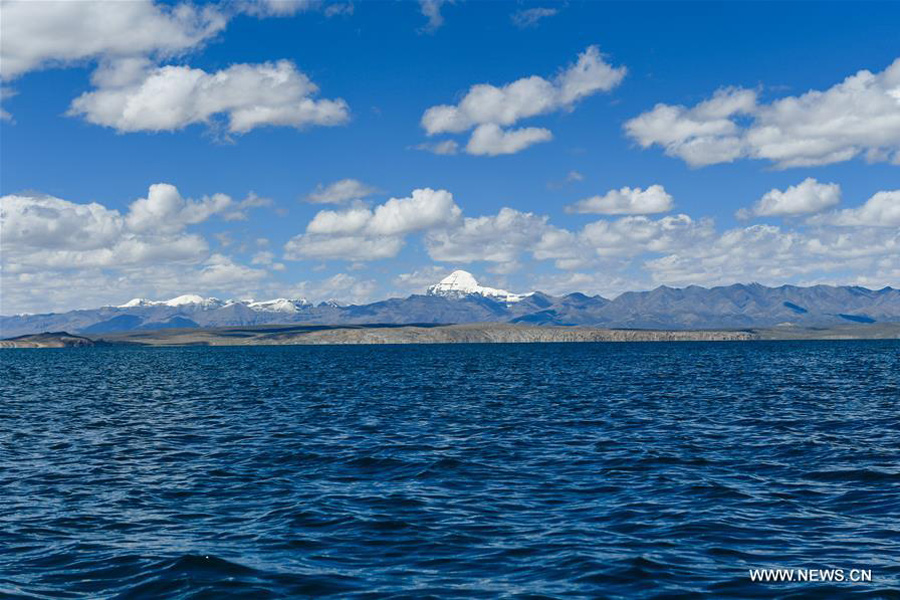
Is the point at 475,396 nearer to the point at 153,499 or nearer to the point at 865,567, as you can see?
the point at 153,499

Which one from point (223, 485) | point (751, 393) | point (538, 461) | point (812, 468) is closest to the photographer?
point (223, 485)

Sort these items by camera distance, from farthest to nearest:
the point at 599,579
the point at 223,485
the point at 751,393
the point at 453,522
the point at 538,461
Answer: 1. the point at 751,393
2. the point at 538,461
3. the point at 223,485
4. the point at 453,522
5. the point at 599,579

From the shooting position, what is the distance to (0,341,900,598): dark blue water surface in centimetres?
2309

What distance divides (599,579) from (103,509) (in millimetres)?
21319

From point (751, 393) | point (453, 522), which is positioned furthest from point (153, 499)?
point (751, 393)

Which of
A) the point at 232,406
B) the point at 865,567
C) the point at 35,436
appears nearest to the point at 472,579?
the point at 865,567

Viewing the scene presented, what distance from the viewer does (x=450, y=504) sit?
32719 mm

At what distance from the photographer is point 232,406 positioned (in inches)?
3137

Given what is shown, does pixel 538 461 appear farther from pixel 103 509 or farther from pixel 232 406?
pixel 232 406

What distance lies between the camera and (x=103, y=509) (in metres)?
32.3

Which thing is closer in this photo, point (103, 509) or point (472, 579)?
point (472, 579)

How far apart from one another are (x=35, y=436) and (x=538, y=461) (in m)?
36.9

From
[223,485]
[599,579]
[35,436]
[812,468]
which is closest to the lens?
[599,579]

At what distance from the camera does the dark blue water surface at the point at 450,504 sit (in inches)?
909
